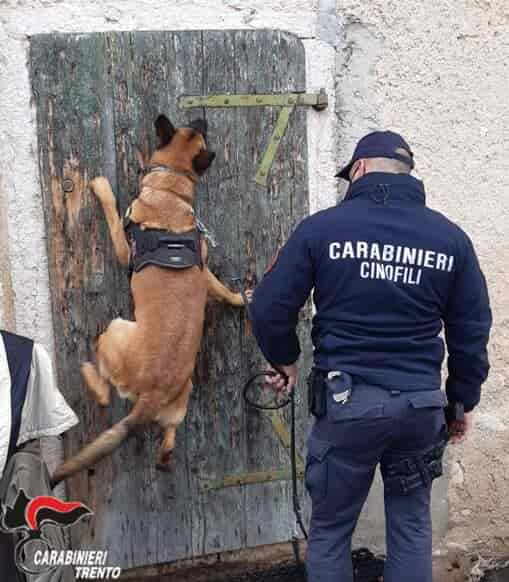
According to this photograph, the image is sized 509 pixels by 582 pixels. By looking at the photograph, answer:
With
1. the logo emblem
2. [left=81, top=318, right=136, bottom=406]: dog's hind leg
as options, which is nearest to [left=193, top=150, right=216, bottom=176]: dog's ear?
[left=81, top=318, right=136, bottom=406]: dog's hind leg

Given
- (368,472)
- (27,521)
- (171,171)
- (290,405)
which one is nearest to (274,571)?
(290,405)

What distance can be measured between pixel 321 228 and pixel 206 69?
1.03 metres

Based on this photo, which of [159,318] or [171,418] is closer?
[159,318]

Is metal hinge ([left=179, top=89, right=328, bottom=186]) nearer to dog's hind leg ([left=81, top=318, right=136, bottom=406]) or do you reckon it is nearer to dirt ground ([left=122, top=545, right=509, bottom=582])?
dog's hind leg ([left=81, top=318, right=136, bottom=406])

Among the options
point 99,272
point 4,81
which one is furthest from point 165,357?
point 4,81

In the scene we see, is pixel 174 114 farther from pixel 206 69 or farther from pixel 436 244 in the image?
pixel 436 244

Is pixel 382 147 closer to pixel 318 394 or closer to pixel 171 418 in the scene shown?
pixel 318 394

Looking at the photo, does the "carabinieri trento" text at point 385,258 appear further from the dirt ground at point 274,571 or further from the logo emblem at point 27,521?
the dirt ground at point 274,571

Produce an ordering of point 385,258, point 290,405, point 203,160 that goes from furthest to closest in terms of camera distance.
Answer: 1. point 290,405
2. point 203,160
3. point 385,258

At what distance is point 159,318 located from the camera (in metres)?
3.07

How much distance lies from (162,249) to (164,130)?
473mm

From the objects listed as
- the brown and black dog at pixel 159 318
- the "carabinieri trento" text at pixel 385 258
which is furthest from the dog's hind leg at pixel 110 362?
the "carabinieri trento" text at pixel 385 258

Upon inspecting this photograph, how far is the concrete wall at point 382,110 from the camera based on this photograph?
3.19 meters

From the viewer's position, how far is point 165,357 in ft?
10.1
